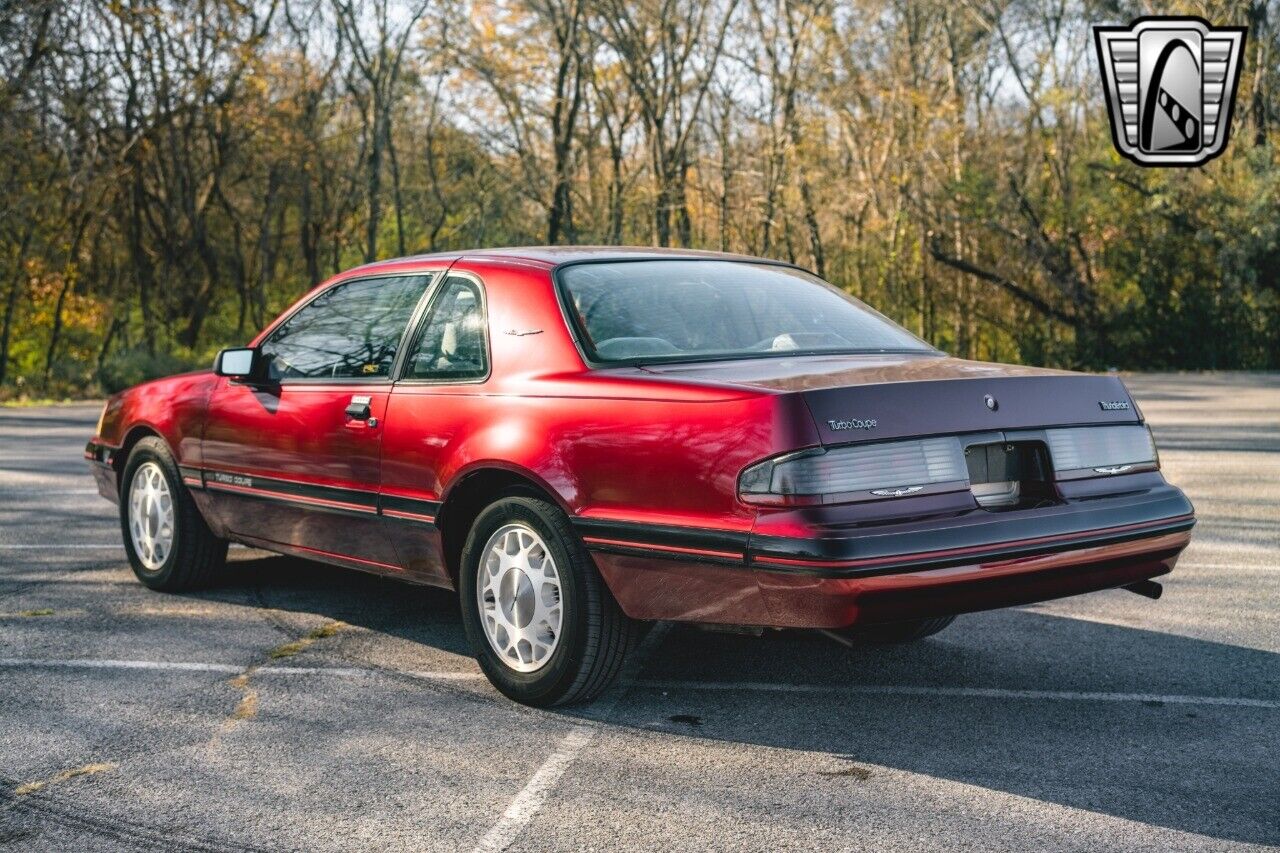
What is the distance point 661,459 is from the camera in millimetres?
4285

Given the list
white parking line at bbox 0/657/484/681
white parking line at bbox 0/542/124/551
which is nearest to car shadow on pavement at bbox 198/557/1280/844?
white parking line at bbox 0/657/484/681

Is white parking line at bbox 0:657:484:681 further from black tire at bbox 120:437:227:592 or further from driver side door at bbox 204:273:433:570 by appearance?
black tire at bbox 120:437:227:592

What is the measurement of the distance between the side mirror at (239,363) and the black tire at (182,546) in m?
0.79

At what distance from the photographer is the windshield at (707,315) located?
16.0ft

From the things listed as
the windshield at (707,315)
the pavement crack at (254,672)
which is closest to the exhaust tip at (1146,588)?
the windshield at (707,315)

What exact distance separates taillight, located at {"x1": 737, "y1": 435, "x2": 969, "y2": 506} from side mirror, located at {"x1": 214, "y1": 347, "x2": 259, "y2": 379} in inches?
115

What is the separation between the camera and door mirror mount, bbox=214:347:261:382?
615cm

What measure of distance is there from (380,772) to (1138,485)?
2637 mm

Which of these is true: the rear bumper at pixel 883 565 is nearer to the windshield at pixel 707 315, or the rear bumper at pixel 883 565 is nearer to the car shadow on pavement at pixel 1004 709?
the car shadow on pavement at pixel 1004 709

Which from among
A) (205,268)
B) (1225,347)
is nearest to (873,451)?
(1225,347)

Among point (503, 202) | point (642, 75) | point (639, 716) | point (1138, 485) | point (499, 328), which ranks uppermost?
point (642, 75)

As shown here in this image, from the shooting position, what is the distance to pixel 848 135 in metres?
30.1

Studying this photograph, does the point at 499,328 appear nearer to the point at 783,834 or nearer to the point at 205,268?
the point at 783,834

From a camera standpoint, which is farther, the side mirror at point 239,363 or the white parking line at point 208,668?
the side mirror at point 239,363
